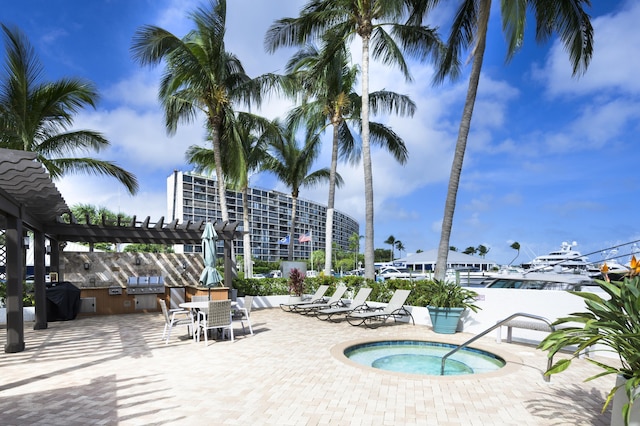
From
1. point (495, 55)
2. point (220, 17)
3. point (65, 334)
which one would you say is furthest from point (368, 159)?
point (65, 334)

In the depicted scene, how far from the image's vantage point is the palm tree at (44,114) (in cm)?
1077

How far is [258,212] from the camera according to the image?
99.5 metres

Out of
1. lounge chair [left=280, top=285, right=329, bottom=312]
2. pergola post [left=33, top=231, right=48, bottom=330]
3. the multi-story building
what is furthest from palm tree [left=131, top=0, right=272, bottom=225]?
the multi-story building

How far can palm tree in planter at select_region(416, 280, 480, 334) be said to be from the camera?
28.1 ft

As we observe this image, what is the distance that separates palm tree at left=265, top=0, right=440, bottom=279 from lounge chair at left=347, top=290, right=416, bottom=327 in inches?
105

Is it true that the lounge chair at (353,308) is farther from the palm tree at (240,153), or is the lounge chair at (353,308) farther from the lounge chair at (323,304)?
the palm tree at (240,153)

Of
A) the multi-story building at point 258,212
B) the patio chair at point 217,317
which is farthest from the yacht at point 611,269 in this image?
the multi-story building at point 258,212

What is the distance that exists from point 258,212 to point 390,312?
92031 millimetres

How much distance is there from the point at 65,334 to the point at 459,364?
8.60m

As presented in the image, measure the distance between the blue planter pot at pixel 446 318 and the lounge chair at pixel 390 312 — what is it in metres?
0.98

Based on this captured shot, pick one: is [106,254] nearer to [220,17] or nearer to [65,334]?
[65,334]

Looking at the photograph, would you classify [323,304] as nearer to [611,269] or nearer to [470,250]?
[611,269]

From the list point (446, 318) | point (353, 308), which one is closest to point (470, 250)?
point (353, 308)

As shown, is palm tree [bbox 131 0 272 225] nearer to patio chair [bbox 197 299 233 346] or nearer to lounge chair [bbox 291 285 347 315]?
lounge chair [bbox 291 285 347 315]
